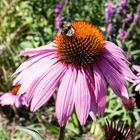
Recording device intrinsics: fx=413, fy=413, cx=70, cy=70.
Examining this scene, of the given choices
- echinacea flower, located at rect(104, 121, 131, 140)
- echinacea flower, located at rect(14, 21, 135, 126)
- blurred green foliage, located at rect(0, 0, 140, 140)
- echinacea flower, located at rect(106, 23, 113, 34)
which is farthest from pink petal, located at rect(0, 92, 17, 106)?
echinacea flower, located at rect(104, 121, 131, 140)

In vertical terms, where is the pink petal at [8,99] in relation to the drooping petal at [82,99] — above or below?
below

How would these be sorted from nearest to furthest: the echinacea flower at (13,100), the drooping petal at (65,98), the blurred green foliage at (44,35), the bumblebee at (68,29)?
the drooping petal at (65,98)
the bumblebee at (68,29)
the echinacea flower at (13,100)
the blurred green foliage at (44,35)

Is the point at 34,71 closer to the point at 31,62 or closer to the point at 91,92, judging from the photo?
the point at 31,62

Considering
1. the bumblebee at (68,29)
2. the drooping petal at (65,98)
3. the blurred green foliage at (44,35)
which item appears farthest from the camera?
the blurred green foliage at (44,35)

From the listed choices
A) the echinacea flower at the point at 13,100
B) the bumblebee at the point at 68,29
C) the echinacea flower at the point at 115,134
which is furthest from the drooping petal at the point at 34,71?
the echinacea flower at the point at 13,100

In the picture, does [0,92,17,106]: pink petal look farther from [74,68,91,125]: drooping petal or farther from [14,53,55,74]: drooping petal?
[74,68,91,125]: drooping petal

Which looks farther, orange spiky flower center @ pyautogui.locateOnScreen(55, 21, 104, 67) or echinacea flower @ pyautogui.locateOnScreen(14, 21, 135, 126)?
orange spiky flower center @ pyautogui.locateOnScreen(55, 21, 104, 67)

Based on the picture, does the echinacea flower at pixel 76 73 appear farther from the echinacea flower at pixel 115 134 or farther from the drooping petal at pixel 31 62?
the echinacea flower at pixel 115 134
